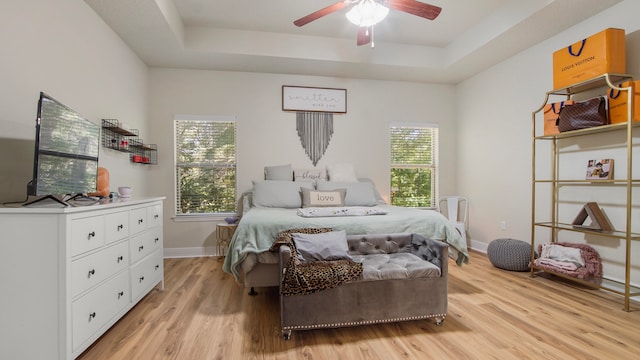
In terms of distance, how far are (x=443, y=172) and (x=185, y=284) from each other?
13.0 ft

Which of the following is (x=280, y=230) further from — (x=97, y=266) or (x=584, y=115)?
(x=584, y=115)

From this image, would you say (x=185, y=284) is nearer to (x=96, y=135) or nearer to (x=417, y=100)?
(x=96, y=135)

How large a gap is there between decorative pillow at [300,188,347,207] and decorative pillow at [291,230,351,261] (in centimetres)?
113

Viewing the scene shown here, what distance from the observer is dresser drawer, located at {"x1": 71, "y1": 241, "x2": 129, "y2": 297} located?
1.62m

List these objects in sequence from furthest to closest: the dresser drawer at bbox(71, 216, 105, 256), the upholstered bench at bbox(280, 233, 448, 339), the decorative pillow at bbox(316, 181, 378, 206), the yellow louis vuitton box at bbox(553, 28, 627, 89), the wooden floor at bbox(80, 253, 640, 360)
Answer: the decorative pillow at bbox(316, 181, 378, 206)
the yellow louis vuitton box at bbox(553, 28, 627, 89)
the upholstered bench at bbox(280, 233, 448, 339)
the wooden floor at bbox(80, 253, 640, 360)
the dresser drawer at bbox(71, 216, 105, 256)

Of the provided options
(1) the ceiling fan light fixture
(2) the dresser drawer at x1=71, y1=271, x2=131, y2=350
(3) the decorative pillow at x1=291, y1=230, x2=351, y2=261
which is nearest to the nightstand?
(2) the dresser drawer at x1=71, y1=271, x2=131, y2=350

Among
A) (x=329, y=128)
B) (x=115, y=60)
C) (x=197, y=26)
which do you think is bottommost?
(x=329, y=128)

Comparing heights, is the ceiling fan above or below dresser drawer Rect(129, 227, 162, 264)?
above

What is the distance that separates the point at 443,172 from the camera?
15.9 ft

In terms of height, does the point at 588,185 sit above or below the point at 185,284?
above

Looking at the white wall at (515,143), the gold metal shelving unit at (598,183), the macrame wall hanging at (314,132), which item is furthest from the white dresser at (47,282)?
the white wall at (515,143)

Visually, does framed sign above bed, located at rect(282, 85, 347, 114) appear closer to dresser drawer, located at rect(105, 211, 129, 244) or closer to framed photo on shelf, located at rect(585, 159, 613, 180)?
dresser drawer, located at rect(105, 211, 129, 244)

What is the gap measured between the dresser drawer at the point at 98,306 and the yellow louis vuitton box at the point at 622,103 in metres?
4.04

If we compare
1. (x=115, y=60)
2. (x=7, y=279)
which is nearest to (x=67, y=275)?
(x=7, y=279)
